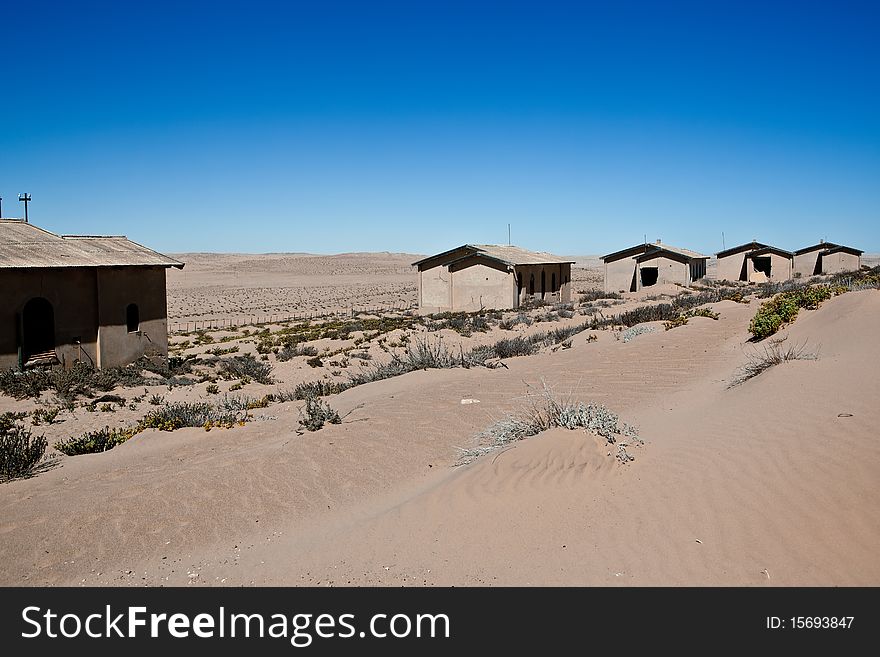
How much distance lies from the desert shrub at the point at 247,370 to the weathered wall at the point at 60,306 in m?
3.62

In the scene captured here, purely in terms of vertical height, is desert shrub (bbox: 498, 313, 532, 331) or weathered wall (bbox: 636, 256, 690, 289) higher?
weathered wall (bbox: 636, 256, 690, 289)

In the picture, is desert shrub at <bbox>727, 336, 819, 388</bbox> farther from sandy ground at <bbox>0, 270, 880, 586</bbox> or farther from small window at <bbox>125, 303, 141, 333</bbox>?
small window at <bbox>125, 303, 141, 333</bbox>

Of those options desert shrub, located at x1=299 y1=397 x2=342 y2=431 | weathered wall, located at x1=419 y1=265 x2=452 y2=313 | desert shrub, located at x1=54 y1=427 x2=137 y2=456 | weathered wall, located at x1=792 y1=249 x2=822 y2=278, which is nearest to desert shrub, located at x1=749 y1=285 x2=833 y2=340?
desert shrub, located at x1=299 y1=397 x2=342 y2=431

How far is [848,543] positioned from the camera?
16.4ft

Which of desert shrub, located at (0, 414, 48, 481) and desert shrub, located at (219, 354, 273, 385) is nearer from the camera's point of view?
desert shrub, located at (0, 414, 48, 481)

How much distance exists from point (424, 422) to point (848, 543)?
6214 mm

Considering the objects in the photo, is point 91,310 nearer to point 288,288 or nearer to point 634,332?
point 634,332

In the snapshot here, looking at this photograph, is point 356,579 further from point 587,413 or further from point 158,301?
point 158,301

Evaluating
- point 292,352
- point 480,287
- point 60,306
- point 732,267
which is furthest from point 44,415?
point 732,267

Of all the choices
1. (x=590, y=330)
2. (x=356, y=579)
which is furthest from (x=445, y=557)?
(x=590, y=330)

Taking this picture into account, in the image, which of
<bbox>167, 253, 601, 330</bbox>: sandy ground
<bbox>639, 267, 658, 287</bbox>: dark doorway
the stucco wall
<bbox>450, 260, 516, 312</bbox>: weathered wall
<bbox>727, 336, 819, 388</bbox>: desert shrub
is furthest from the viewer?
<bbox>167, 253, 601, 330</bbox>: sandy ground

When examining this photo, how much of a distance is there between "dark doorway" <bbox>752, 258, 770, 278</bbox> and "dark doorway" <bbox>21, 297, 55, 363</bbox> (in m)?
44.5

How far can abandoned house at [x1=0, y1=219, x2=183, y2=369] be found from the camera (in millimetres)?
16922

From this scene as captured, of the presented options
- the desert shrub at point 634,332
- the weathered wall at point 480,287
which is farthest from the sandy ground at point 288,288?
the desert shrub at point 634,332
